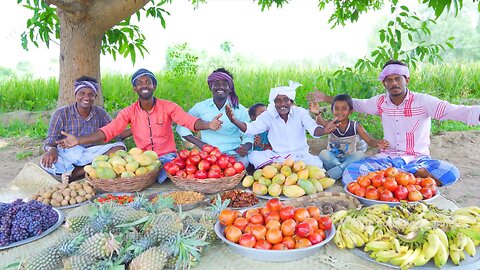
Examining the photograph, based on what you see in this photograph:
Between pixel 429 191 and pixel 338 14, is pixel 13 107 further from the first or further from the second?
pixel 429 191

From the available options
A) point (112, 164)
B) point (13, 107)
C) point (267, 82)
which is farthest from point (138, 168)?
point (13, 107)

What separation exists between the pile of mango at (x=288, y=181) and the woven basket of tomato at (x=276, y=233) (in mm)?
933

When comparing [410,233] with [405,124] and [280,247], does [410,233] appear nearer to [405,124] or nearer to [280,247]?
[280,247]

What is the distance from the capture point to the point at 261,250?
225cm

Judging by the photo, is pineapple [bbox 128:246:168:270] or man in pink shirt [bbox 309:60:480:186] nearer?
pineapple [bbox 128:246:168:270]

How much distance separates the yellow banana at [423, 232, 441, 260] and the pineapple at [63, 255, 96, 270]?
1.71 metres

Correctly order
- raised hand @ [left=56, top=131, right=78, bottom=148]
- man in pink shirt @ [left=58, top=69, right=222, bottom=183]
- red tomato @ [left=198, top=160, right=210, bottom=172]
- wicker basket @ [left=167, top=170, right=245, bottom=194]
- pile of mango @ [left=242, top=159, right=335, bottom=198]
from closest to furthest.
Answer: pile of mango @ [left=242, top=159, right=335, bottom=198]
wicker basket @ [left=167, top=170, right=245, bottom=194]
red tomato @ [left=198, top=160, right=210, bottom=172]
raised hand @ [left=56, top=131, right=78, bottom=148]
man in pink shirt @ [left=58, top=69, right=222, bottom=183]

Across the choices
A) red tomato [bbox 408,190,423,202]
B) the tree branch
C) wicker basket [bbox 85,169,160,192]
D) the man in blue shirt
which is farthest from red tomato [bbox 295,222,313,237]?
the tree branch

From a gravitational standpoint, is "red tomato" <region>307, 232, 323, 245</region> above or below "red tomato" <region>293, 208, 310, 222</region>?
below

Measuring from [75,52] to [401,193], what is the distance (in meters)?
3.91

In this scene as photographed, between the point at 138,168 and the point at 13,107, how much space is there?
6944 millimetres

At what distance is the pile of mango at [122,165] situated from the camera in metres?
3.69

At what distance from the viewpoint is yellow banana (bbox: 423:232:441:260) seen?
2135 millimetres

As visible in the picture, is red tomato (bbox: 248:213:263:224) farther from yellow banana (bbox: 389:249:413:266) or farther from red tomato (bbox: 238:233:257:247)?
yellow banana (bbox: 389:249:413:266)
